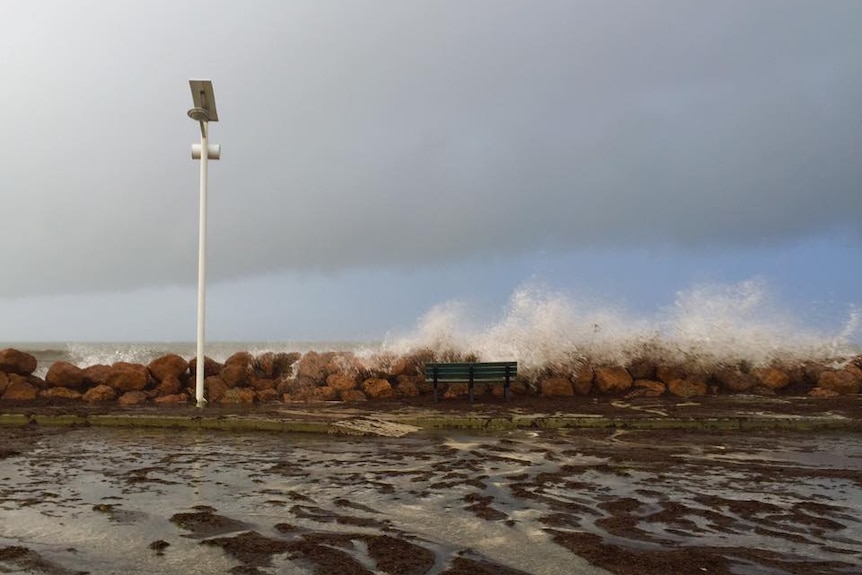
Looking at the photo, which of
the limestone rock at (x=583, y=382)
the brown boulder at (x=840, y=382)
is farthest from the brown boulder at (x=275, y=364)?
the brown boulder at (x=840, y=382)

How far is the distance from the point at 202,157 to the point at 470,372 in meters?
7.09

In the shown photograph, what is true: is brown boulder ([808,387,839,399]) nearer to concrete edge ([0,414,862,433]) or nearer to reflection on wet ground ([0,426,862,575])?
concrete edge ([0,414,862,433])

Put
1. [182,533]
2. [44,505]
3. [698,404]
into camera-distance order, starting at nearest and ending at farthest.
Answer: [182,533] < [44,505] < [698,404]

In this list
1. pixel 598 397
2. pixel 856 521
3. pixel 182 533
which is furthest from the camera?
pixel 598 397

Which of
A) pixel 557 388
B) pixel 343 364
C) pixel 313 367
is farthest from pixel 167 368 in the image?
pixel 557 388

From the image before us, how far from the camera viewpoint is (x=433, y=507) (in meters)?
Answer: 5.08

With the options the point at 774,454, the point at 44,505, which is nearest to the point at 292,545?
the point at 44,505

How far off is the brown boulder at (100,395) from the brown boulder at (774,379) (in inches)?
611

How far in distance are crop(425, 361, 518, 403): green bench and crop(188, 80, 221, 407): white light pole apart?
4.67 m

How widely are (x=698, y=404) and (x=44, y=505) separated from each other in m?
11.3

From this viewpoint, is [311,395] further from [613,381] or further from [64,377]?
[613,381]

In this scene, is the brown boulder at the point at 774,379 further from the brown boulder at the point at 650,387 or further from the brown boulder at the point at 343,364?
the brown boulder at the point at 343,364

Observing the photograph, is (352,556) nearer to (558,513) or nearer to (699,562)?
(558,513)

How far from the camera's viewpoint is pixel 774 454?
7.52 m
